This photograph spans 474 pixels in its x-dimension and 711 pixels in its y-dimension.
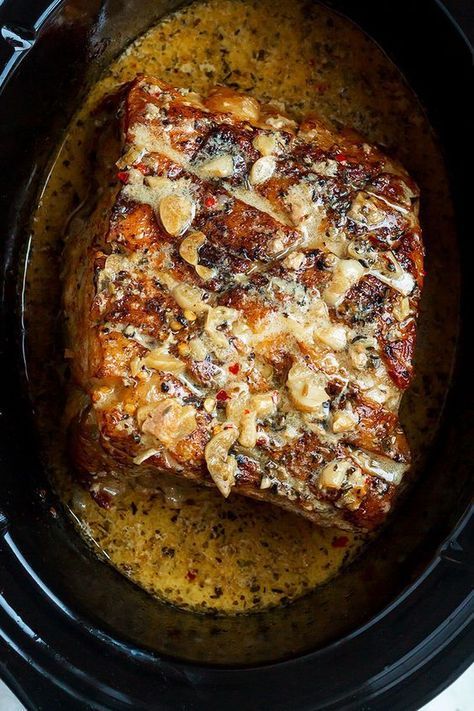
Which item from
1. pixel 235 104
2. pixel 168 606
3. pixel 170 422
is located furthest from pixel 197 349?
pixel 168 606

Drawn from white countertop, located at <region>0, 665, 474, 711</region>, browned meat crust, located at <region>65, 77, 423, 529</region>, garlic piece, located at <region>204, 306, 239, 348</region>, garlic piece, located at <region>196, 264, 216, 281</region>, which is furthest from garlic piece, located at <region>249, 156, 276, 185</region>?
white countertop, located at <region>0, 665, 474, 711</region>

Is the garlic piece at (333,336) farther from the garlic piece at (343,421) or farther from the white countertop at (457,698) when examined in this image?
the white countertop at (457,698)

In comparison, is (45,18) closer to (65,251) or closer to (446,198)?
(65,251)

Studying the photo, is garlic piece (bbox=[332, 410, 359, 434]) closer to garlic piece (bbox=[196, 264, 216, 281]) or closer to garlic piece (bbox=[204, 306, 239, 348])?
garlic piece (bbox=[204, 306, 239, 348])

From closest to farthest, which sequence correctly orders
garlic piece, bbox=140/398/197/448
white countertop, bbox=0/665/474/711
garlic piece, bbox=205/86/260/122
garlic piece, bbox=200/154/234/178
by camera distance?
garlic piece, bbox=140/398/197/448
garlic piece, bbox=200/154/234/178
garlic piece, bbox=205/86/260/122
white countertop, bbox=0/665/474/711

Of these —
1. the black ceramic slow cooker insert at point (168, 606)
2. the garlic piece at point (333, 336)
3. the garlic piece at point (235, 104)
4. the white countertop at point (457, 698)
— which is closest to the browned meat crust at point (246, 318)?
the garlic piece at point (333, 336)

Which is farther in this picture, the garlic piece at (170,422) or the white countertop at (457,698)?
the white countertop at (457,698)

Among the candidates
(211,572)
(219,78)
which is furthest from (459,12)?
(211,572)
